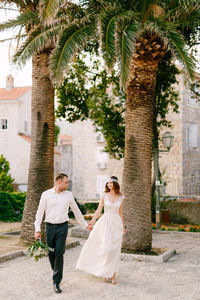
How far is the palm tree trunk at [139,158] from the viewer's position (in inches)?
366

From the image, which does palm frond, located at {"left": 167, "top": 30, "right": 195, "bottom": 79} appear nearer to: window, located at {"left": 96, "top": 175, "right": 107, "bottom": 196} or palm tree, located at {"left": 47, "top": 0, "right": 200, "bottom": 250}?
palm tree, located at {"left": 47, "top": 0, "right": 200, "bottom": 250}

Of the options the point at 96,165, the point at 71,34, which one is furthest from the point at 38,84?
the point at 96,165

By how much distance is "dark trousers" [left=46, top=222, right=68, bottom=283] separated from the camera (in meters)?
5.94

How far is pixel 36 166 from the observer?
10281 millimetres

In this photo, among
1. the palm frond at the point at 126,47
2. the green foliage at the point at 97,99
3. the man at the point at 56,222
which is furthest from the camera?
the green foliage at the point at 97,99

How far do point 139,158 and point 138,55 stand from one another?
261 cm

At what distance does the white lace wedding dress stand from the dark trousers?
3.18ft

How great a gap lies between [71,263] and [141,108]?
161 inches

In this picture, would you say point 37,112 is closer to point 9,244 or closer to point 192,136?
point 9,244

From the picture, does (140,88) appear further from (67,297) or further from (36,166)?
(67,297)

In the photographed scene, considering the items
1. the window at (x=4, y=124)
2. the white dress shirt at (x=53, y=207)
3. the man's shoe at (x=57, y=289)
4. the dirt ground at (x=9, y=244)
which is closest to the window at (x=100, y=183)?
the window at (x=4, y=124)

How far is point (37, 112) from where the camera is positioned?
34.3 feet

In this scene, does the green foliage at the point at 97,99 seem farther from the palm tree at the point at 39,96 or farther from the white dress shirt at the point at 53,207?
the white dress shirt at the point at 53,207

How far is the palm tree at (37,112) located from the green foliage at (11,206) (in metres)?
9.11
